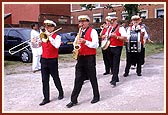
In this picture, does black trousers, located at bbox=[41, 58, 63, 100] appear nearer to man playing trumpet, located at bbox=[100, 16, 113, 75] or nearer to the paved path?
the paved path

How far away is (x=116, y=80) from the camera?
8.13 m

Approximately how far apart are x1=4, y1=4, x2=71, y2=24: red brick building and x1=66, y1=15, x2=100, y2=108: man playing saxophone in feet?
69.8

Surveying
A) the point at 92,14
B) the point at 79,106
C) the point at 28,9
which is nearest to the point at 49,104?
the point at 79,106

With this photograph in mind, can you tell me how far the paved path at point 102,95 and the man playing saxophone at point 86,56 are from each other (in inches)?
10.5

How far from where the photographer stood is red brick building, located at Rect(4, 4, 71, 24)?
28.0 meters

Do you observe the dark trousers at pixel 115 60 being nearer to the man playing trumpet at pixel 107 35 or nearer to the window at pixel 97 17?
the man playing trumpet at pixel 107 35

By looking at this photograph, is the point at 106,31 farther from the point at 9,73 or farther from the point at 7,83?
the point at 9,73

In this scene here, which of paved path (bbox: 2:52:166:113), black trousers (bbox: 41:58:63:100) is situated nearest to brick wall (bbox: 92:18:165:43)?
paved path (bbox: 2:52:166:113)

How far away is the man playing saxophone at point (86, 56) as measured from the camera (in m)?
6.50

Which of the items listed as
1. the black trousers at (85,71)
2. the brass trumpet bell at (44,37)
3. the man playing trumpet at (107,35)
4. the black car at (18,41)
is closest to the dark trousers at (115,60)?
the man playing trumpet at (107,35)

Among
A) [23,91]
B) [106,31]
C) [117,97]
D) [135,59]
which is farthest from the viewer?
[135,59]

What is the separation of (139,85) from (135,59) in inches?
55.6

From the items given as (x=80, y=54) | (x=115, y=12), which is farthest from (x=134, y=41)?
(x=115, y=12)

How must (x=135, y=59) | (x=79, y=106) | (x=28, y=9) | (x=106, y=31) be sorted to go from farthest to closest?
1. (x=28, y=9)
2. (x=135, y=59)
3. (x=106, y=31)
4. (x=79, y=106)
